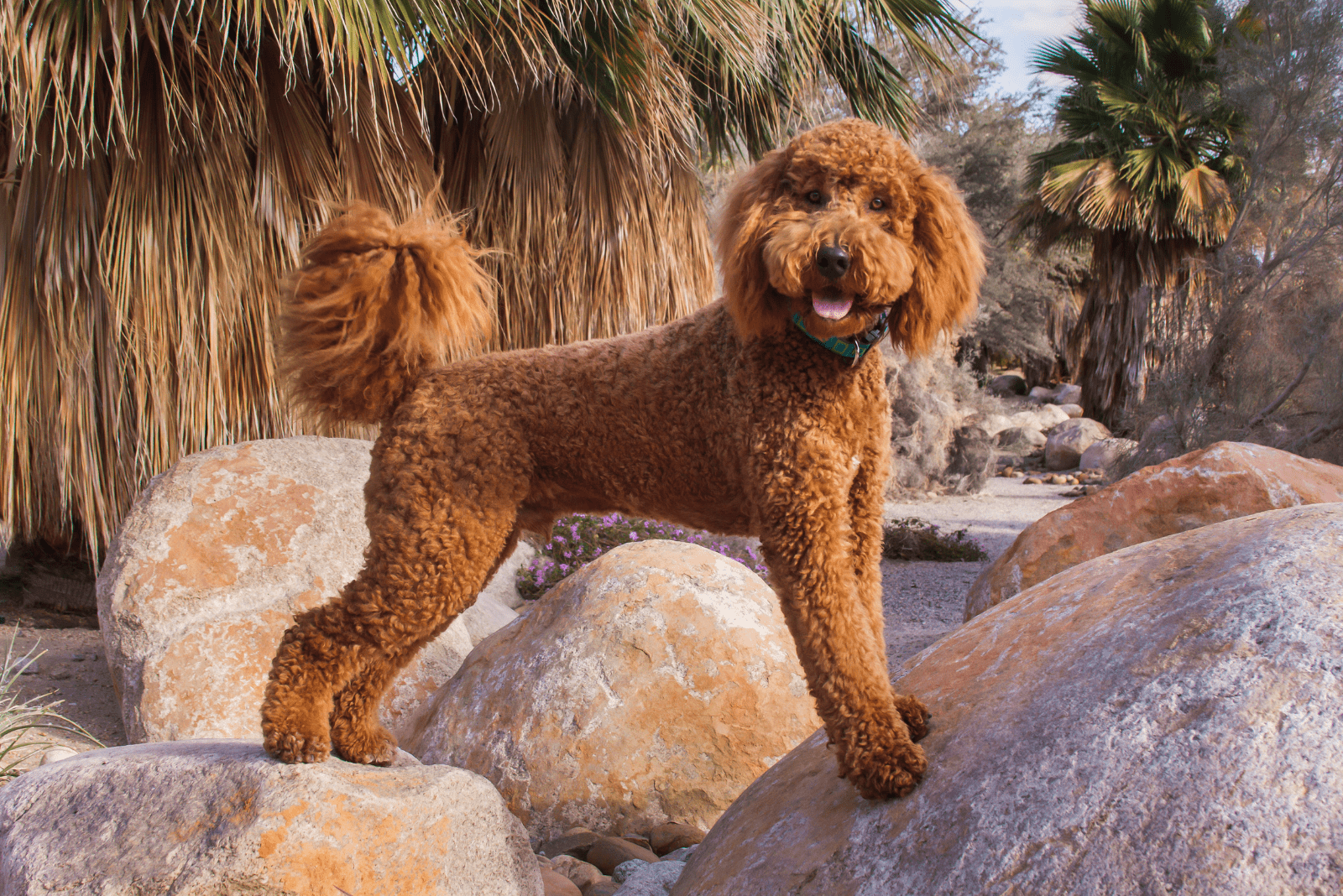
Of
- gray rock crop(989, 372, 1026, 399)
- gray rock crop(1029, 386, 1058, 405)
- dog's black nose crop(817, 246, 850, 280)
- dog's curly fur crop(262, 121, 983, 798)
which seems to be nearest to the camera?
dog's black nose crop(817, 246, 850, 280)

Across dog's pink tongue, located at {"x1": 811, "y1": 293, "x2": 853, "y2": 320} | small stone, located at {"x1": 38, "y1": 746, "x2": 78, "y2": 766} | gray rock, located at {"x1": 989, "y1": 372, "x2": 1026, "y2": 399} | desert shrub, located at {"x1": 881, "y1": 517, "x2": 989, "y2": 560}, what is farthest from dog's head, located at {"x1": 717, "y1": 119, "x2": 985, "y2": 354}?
gray rock, located at {"x1": 989, "y1": 372, "x2": 1026, "y2": 399}

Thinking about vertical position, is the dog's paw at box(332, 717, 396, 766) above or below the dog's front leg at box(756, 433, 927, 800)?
below

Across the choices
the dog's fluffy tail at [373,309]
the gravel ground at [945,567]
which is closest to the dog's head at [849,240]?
the dog's fluffy tail at [373,309]

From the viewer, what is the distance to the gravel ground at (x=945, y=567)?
5902mm

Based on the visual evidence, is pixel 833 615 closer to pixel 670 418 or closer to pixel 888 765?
pixel 888 765

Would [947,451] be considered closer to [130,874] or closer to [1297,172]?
[1297,172]

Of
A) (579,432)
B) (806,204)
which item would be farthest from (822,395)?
(579,432)

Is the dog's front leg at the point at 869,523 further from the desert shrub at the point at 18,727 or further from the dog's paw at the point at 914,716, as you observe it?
the desert shrub at the point at 18,727

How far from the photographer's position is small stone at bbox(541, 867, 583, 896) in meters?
2.56

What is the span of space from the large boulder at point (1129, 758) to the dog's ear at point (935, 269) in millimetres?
842

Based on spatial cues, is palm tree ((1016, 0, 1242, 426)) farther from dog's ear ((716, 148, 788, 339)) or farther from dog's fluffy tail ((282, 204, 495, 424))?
dog's fluffy tail ((282, 204, 495, 424))

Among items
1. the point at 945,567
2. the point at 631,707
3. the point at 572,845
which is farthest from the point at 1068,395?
the point at 572,845

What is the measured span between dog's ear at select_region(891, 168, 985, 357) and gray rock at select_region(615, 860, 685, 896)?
1698mm

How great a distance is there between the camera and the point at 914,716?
6.72ft
